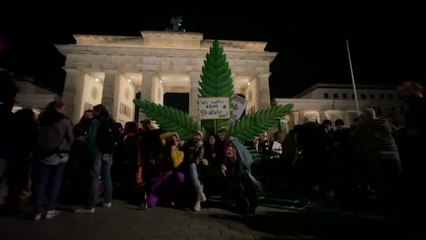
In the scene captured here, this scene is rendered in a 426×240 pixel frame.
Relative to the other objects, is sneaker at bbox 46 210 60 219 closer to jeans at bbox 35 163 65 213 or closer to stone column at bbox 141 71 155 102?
jeans at bbox 35 163 65 213

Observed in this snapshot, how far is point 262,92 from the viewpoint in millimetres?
25078

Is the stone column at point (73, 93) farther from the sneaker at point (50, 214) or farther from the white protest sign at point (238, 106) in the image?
the sneaker at point (50, 214)

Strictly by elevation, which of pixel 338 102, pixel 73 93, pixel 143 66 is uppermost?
pixel 143 66

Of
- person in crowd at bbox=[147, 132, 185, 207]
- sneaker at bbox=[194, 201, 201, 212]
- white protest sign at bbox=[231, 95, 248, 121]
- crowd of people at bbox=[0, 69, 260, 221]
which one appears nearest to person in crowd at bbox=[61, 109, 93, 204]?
crowd of people at bbox=[0, 69, 260, 221]

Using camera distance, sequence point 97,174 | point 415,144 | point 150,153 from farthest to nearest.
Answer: point 150,153 → point 97,174 → point 415,144

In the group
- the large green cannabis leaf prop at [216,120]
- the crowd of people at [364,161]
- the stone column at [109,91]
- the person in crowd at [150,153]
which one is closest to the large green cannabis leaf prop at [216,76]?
the large green cannabis leaf prop at [216,120]

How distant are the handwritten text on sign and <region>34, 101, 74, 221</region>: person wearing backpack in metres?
2.94

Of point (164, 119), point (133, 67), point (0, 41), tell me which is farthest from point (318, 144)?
point (133, 67)

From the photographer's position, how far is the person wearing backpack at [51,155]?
444cm

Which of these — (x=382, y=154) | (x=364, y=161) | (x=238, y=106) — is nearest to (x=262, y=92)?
(x=238, y=106)

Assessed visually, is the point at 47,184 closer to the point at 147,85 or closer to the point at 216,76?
the point at 216,76

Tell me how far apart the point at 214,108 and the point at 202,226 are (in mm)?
2944

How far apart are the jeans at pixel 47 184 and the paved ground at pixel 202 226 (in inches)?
11.6

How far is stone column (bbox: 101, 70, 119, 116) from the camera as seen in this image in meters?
23.5
